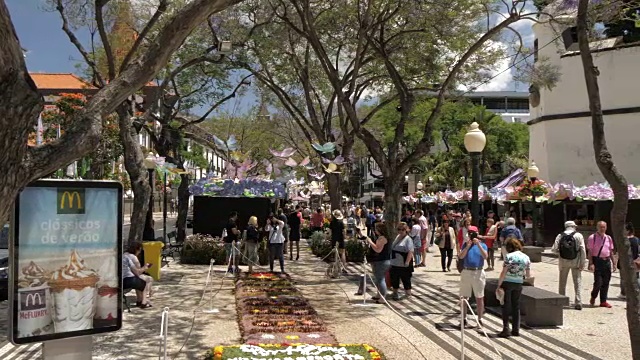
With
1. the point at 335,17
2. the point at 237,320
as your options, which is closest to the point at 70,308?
the point at 237,320

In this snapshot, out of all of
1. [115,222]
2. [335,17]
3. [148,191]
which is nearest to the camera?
[115,222]

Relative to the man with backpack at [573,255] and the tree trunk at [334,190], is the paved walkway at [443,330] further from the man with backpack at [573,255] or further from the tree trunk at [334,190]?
the tree trunk at [334,190]

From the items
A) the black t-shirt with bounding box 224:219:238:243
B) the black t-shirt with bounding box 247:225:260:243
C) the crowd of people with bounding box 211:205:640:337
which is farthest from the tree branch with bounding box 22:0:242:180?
the black t-shirt with bounding box 224:219:238:243

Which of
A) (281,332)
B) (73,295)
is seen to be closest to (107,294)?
(73,295)

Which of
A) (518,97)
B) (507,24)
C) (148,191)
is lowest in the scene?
(148,191)

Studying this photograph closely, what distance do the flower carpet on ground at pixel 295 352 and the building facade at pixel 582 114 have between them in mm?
23532

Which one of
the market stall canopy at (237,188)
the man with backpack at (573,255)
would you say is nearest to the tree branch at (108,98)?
the man with backpack at (573,255)

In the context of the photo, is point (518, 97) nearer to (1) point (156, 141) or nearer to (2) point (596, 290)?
(1) point (156, 141)

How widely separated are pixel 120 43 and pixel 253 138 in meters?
28.1

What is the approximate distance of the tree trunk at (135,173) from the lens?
584 inches

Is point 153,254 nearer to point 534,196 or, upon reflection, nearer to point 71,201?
point 71,201

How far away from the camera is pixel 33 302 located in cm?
510

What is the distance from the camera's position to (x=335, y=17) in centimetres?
1842

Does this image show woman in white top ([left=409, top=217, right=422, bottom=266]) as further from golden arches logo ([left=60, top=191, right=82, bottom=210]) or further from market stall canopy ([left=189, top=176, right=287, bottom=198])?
golden arches logo ([left=60, top=191, right=82, bottom=210])
